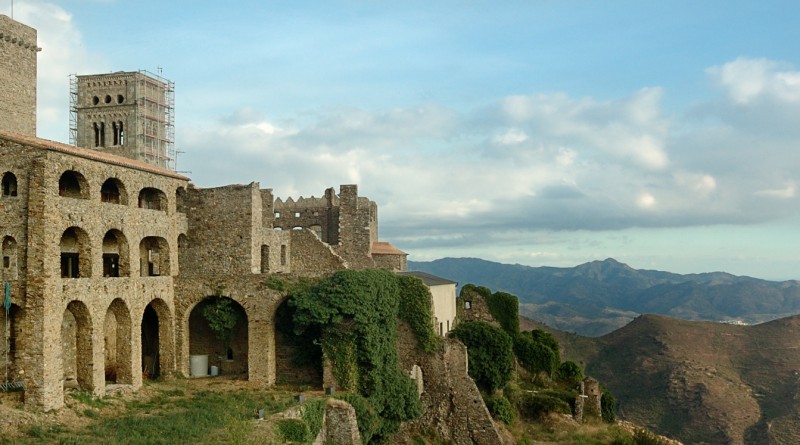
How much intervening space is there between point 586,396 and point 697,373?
48.5m

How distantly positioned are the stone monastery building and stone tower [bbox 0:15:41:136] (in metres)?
0.07

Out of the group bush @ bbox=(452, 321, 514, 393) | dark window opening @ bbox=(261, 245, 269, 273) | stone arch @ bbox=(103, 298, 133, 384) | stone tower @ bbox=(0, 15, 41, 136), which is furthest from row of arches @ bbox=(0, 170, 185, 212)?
bush @ bbox=(452, 321, 514, 393)

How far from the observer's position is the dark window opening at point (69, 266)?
32562 mm

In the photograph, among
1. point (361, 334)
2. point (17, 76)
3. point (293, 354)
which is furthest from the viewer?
point (17, 76)

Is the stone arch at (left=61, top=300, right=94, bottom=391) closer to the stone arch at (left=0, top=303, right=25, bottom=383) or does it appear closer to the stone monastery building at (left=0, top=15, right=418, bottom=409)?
the stone monastery building at (left=0, top=15, right=418, bottom=409)

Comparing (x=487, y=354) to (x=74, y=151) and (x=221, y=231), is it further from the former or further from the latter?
(x=74, y=151)

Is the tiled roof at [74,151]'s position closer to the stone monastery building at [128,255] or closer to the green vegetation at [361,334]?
the stone monastery building at [128,255]

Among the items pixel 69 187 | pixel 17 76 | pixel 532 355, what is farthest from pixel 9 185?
pixel 532 355

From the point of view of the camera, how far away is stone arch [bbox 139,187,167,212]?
37500 mm

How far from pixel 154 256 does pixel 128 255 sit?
5.13 metres

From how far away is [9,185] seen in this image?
98.0 feet

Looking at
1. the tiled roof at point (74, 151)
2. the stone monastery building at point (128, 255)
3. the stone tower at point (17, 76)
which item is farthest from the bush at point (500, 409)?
the stone tower at point (17, 76)

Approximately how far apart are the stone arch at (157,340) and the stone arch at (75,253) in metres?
4.56

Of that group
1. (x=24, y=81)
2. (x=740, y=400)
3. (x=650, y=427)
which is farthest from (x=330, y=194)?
(x=740, y=400)
